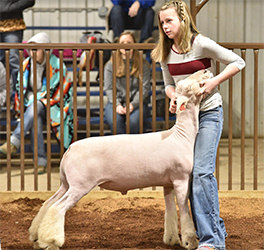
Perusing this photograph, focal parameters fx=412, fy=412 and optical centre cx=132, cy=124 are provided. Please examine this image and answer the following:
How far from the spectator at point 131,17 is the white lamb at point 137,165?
159 inches

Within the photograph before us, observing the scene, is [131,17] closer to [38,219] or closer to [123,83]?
[123,83]

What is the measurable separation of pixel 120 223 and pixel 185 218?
82 centimetres

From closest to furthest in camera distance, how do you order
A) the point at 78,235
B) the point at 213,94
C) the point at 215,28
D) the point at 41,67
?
1. the point at 213,94
2. the point at 78,235
3. the point at 41,67
4. the point at 215,28

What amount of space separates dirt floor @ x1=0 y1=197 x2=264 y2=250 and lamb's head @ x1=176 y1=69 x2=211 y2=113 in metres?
0.91

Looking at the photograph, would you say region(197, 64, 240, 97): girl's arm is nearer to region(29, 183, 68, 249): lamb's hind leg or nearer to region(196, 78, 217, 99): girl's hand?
region(196, 78, 217, 99): girl's hand

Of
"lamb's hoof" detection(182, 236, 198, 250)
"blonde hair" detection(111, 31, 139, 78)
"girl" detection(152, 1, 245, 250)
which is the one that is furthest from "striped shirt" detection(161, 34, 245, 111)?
"blonde hair" detection(111, 31, 139, 78)

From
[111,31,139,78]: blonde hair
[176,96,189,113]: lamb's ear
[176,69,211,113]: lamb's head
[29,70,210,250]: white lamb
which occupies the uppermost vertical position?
[111,31,139,78]: blonde hair

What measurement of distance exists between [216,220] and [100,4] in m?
6.29

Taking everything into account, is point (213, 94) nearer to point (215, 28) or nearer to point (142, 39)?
point (142, 39)

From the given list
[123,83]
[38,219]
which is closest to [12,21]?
[123,83]

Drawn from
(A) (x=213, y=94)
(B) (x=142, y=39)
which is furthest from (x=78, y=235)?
(B) (x=142, y=39)

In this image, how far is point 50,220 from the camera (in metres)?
2.37

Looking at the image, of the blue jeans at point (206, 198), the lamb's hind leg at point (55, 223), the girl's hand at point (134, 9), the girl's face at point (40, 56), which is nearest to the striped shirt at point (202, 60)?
the blue jeans at point (206, 198)

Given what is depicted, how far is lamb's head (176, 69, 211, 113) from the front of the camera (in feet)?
7.89
